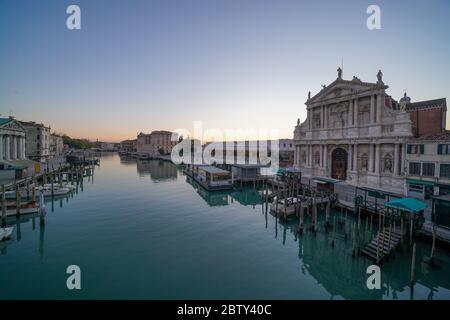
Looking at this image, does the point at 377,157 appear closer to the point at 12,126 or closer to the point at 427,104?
the point at 427,104

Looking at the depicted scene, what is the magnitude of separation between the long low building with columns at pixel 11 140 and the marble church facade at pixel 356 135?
182ft

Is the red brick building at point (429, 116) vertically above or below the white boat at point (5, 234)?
above

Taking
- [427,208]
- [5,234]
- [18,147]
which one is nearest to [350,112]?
[427,208]

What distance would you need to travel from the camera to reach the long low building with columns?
141 feet

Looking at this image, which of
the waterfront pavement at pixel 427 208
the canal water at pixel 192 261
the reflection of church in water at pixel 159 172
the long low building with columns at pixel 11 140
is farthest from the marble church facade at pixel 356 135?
the long low building with columns at pixel 11 140

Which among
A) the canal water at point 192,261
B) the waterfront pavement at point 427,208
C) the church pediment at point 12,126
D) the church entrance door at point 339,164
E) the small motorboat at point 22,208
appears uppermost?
the church pediment at point 12,126

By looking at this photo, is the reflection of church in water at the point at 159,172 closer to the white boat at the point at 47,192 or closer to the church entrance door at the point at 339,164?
the white boat at the point at 47,192

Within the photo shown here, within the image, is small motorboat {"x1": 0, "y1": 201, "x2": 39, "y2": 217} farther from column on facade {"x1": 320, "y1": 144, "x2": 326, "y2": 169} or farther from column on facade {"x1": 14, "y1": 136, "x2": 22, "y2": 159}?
column on facade {"x1": 14, "y1": 136, "x2": 22, "y2": 159}

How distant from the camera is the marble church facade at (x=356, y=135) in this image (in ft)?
76.5

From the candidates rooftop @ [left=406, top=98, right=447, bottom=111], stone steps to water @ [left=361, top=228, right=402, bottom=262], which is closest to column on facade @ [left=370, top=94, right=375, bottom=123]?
rooftop @ [left=406, top=98, right=447, bottom=111]

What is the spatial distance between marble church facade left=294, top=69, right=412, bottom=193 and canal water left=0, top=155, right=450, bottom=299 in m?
10.6

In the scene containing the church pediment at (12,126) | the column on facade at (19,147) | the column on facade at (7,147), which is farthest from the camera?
the column on facade at (19,147)
